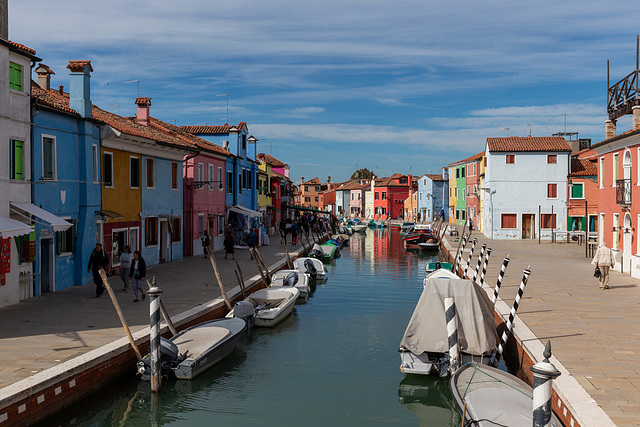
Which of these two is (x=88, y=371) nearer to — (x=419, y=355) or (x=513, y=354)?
(x=419, y=355)

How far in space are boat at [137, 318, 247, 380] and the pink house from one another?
16871 millimetres

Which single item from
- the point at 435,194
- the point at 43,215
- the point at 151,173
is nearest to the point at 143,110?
the point at 151,173

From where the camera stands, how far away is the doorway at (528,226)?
162 ft

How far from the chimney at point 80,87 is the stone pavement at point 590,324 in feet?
48.9

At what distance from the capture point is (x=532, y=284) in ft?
67.4

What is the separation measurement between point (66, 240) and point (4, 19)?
684 centimetres

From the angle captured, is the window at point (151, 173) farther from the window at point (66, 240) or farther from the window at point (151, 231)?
the window at point (66, 240)

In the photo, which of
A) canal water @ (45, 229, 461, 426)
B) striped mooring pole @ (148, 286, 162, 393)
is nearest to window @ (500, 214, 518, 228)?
canal water @ (45, 229, 461, 426)

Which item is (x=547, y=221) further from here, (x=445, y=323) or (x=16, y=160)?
(x=16, y=160)

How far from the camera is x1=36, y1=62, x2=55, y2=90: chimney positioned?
74.4 feet

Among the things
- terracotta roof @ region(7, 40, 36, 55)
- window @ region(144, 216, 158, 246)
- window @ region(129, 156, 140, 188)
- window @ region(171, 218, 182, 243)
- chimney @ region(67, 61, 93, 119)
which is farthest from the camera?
window @ region(171, 218, 182, 243)

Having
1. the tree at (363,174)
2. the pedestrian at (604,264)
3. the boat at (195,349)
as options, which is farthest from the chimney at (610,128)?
the tree at (363,174)

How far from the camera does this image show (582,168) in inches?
1961

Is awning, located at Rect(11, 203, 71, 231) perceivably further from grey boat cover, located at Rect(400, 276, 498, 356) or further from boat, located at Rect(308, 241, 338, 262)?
boat, located at Rect(308, 241, 338, 262)
